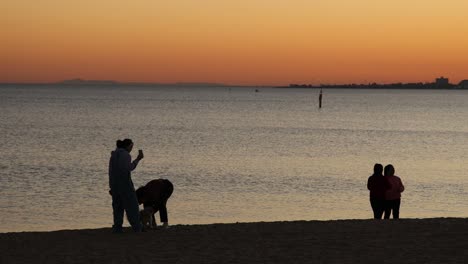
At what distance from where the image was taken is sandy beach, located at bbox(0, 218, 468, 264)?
1429 cm

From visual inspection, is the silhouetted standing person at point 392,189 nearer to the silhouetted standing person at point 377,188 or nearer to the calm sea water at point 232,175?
the silhouetted standing person at point 377,188

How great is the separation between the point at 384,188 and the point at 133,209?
5207mm

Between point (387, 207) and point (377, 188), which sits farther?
point (387, 207)

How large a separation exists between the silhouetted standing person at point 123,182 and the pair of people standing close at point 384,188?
4868 millimetres

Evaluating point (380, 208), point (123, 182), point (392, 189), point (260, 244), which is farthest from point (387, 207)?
point (123, 182)

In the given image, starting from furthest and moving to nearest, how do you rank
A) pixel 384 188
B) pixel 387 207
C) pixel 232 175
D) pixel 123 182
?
1. pixel 232 175
2. pixel 387 207
3. pixel 384 188
4. pixel 123 182

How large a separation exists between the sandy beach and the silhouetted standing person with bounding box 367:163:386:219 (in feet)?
3.13

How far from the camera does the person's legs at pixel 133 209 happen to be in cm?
1642

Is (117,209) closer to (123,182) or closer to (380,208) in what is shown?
(123,182)

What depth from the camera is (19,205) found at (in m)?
29.6

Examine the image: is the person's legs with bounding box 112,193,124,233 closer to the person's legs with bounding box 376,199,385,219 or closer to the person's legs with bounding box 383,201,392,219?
the person's legs with bounding box 376,199,385,219

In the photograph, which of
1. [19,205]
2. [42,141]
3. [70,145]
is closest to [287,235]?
[19,205]

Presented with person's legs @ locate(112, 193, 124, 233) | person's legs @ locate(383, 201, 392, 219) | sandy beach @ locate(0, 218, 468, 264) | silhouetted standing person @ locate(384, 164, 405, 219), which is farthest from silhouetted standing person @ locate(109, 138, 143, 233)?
person's legs @ locate(383, 201, 392, 219)

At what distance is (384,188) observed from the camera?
19031 mm
